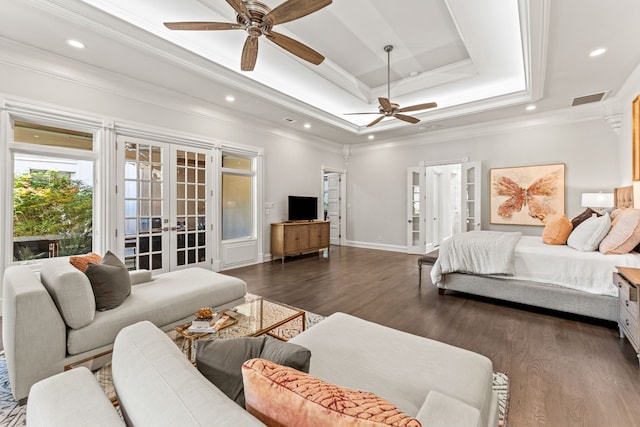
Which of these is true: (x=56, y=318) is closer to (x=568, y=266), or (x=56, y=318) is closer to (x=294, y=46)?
(x=294, y=46)

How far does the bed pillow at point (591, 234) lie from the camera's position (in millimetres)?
3123

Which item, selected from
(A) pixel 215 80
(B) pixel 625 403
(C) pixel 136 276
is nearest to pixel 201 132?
(A) pixel 215 80

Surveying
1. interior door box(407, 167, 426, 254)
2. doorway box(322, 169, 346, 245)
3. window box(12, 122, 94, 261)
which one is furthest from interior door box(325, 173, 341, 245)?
window box(12, 122, 94, 261)

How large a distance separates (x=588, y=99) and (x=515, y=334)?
4378 mm

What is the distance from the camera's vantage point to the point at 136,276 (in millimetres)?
2797

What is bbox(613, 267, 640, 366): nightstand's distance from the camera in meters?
2.16

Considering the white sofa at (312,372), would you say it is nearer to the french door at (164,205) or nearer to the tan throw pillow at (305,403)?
the tan throw pillow at (305,403)

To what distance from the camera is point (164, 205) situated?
14.5ft

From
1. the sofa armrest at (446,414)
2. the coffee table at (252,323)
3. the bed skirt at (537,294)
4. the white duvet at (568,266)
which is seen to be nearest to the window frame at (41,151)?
the coffee table at (252,323)

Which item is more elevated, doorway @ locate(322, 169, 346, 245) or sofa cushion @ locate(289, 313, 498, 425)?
doorway @ locate(322, 169, 346, 245)

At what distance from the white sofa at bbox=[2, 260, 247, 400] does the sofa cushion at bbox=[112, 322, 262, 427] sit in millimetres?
1158

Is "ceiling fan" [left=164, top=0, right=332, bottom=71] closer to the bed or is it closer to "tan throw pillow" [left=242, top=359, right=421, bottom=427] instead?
"tan throw pillow" [left=242, top=359, right=421, bottom=427]

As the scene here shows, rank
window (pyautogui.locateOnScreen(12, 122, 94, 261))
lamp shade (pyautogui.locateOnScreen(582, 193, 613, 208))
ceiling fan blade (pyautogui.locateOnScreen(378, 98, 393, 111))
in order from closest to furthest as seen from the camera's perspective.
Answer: window (pyautogui.locateOnScreen(12, 122, 94, 261))
ceiling fan blade (pyautogui.locateOnScreen(378, 98, 393, 111))
lamp shade (pyautogui.locateOnScreen(582, 193, 613, 208))

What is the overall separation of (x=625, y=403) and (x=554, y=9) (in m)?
3.16
